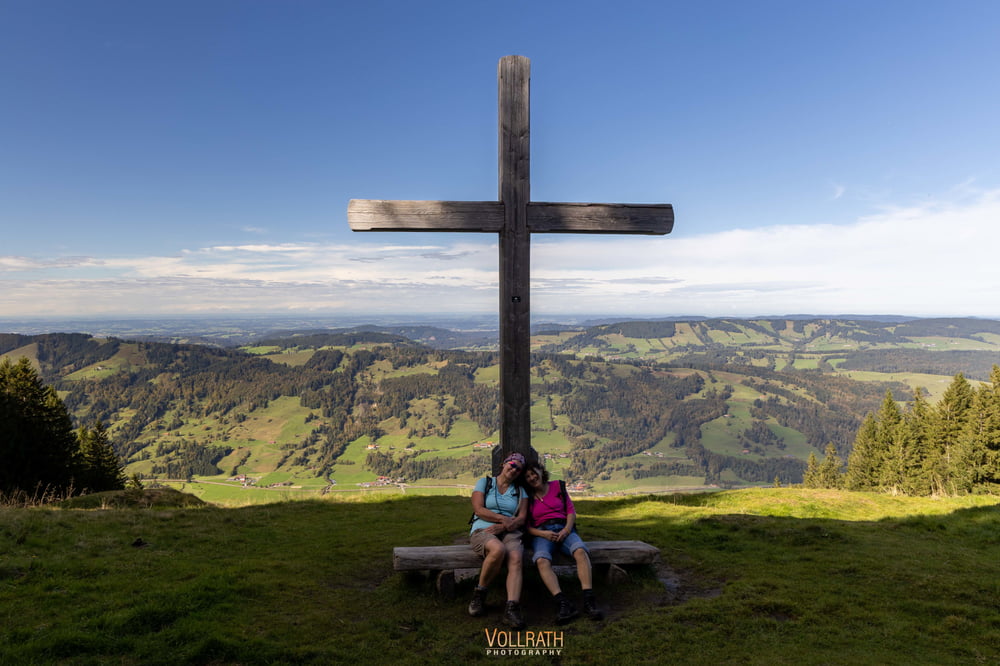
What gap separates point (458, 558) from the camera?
5.97 m

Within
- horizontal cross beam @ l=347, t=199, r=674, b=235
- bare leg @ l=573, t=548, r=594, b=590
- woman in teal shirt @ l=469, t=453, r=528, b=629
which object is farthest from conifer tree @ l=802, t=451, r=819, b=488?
woman in teal shirt @ l=469, t=453, r=528, b=629

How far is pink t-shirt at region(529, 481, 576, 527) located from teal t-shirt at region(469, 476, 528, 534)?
0.21 metres

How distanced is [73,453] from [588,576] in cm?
3498

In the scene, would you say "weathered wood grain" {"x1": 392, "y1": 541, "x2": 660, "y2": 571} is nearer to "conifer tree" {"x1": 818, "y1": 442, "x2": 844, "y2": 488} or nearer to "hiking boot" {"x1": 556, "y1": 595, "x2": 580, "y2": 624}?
"hiking boot" {"x1": 556, "y1": 595, "x2": 580, "y2": 624}

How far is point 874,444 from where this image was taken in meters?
40.4

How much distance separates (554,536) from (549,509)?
0.37m

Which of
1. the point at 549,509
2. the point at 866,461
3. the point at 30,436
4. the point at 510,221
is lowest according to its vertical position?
the point at 866,461

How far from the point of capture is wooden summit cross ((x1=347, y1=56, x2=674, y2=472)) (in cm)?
636

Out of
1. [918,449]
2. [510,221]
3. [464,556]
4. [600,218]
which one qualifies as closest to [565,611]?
[464,556]

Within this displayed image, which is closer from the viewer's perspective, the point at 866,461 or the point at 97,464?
the point at 97,464

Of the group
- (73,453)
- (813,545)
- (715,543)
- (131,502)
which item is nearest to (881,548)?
(813,545)

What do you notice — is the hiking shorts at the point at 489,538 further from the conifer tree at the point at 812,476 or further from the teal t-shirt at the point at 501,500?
the conifer tree at the point at 812,476

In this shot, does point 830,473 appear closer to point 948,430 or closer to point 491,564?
point 948,430

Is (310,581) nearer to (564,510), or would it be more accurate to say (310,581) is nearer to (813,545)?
(564,510)
